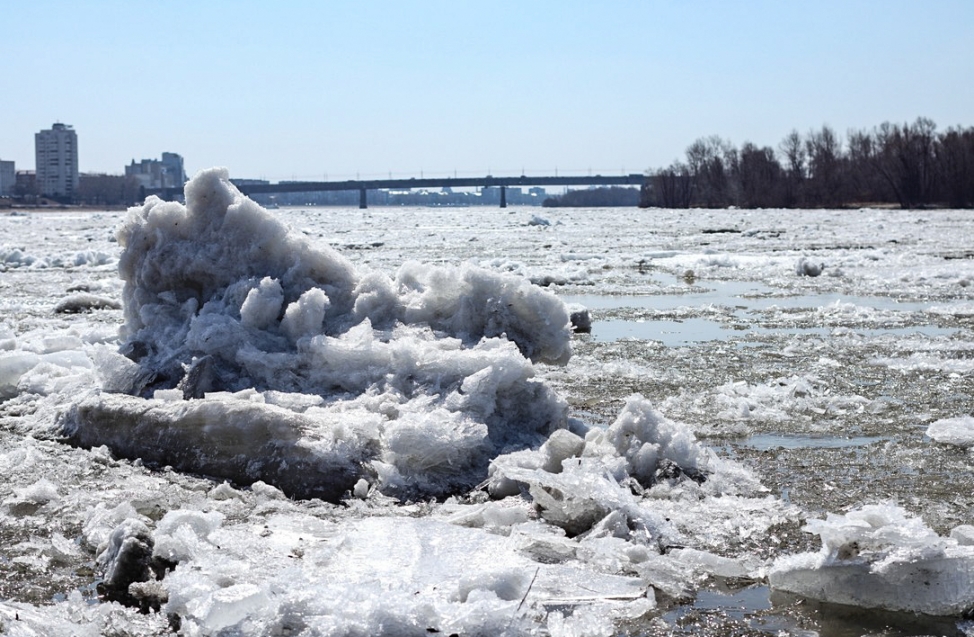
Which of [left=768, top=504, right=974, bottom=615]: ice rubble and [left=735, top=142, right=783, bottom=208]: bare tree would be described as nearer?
[left=768, top=504, right=974, bottom=615]: ice rubble

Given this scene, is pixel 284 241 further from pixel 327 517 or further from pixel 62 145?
pixel 62 145

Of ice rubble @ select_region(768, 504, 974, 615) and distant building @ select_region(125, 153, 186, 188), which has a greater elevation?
distant building @ select_region(125, 153, 186, 188)

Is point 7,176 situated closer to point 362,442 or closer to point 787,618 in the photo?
point 362,442

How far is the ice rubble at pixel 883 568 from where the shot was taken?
10.0 feet

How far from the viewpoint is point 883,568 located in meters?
3.12

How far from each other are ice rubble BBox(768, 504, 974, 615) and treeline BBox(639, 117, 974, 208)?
70.0 m

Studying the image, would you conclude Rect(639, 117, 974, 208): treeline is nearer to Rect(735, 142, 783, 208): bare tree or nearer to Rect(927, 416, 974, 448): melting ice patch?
Rect(735, 142, 783, 208): bare tree

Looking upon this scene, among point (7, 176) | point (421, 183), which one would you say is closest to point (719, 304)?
point (421, 183)

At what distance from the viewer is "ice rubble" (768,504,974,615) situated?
120 inches

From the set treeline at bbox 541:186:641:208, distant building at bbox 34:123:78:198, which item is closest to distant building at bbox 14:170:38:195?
distant building at bbox 34:123:78:198

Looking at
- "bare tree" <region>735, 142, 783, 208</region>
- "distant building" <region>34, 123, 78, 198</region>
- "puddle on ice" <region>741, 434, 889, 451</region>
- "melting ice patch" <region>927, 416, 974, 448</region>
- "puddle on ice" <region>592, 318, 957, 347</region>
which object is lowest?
"puddle on ice" <region>741, 434, 889, 451</region>

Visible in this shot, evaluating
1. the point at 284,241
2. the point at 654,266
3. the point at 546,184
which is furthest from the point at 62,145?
the point at 284,241

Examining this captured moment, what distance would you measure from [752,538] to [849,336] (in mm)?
5640

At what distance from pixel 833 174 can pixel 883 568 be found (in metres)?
82.2
